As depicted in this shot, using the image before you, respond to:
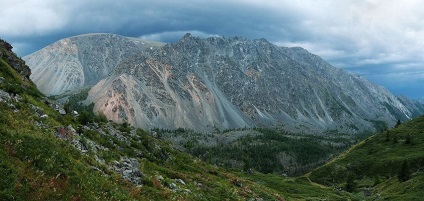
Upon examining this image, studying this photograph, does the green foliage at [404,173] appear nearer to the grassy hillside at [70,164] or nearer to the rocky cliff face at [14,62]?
the grassy hillside at [70,164]

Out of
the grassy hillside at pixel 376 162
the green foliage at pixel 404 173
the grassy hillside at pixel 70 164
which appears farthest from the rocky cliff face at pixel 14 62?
the grassy hillside at pixel 376 162

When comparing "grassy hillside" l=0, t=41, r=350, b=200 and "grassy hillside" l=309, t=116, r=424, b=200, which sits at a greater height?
"grassy hillside" l=0, t=41, r=350, b=200

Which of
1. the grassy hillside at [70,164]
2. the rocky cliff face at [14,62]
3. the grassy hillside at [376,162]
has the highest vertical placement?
the rocky cliff face at [14,62]

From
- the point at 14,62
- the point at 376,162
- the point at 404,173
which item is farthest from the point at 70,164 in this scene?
the point at 376,162

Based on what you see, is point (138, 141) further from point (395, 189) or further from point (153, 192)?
point (395, 189)

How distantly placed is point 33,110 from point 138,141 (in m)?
17.3

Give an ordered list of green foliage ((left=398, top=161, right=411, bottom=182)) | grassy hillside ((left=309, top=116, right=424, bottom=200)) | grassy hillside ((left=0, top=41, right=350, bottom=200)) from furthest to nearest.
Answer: grassy hillside ((left=309, top=116, right=424, bottom=200))
green foliage ((left=398, top=161, right=411, bottom=182))
grassy hillside ((left=0, top=41, right=350, bottom=200))

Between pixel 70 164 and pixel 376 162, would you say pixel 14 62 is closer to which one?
pixel 70 164

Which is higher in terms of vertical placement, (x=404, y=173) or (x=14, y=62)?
(x=14, y=62)

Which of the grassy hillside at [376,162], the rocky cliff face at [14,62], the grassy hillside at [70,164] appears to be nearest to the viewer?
the grassy hillside at [70,164]

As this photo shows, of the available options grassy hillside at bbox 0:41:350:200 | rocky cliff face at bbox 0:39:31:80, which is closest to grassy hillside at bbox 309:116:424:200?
grassy hillside at bbox 0:41:350:200

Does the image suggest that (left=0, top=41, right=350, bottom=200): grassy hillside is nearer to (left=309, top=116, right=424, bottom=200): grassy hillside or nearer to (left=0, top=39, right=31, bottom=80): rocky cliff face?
(left=0, top=39, right=31, bottom=80): rocky cliff face

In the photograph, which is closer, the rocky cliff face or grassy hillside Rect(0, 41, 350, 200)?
grassy hillside Rect(0, 41, 350, 200)

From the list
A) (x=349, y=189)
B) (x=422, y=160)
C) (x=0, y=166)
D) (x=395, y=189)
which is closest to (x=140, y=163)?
(x=0, y=166)
